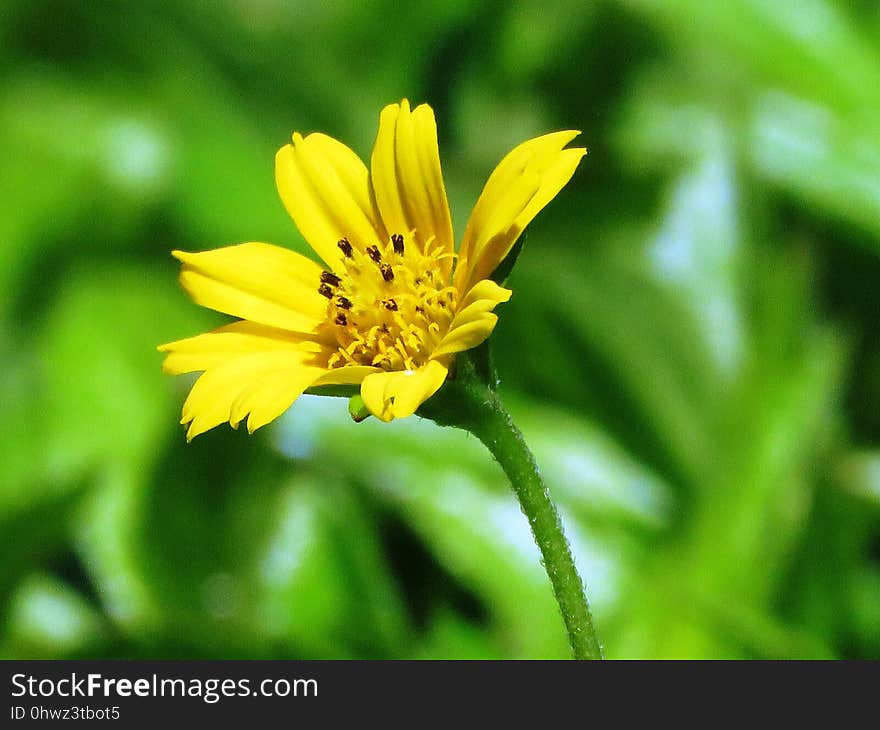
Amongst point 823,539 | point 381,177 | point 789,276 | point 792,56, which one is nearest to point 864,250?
point 789,276

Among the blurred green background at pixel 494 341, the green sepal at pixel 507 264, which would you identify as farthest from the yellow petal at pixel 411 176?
the blurred green background at pixel 494 341

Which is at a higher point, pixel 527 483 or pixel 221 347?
pixel 221 347

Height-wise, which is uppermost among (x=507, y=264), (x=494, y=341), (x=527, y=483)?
(x=494, y=341)

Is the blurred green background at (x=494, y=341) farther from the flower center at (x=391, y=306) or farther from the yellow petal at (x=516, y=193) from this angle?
the yellow petal at (x=516, y=193)

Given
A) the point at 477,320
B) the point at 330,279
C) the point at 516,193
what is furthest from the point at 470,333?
the point at 330,279

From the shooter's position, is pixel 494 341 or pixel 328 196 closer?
pixel 328 196

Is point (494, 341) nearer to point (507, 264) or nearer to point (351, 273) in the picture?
point (351, 273)

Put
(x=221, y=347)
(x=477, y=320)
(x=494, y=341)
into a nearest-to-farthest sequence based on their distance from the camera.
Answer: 1. (x=477, y=320)
2. (x=221, y=347)
3. (x=494, y=341)
